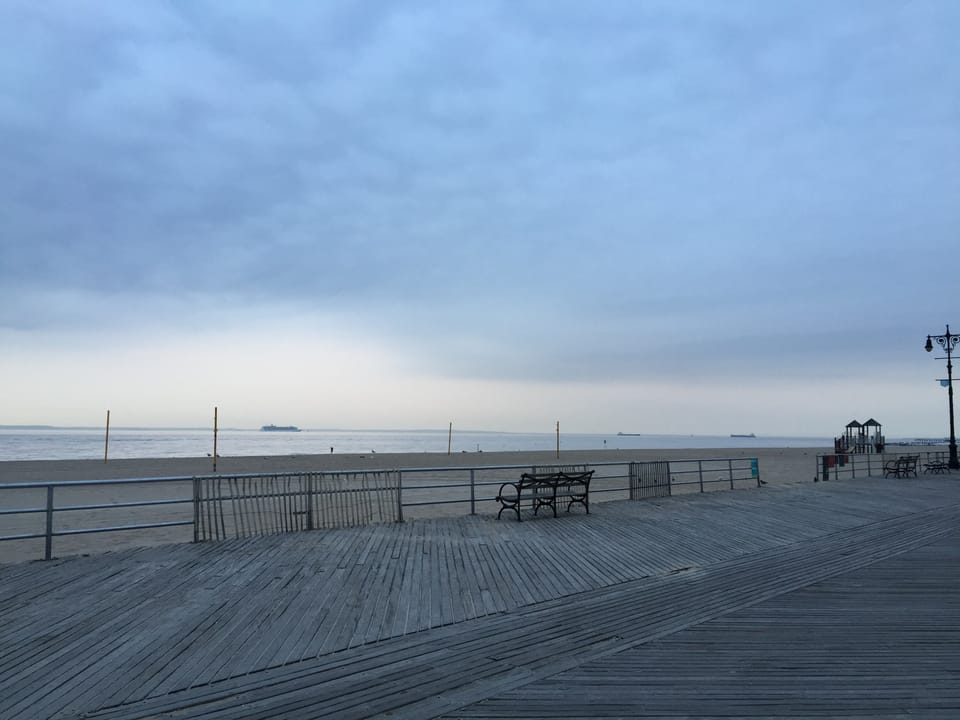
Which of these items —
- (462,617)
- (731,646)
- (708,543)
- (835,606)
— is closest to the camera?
(731,646)

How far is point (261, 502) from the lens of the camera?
13.5 metres

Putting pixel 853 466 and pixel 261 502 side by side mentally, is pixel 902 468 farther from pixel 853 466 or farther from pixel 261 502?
pixel 261 502

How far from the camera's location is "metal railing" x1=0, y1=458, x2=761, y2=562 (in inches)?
344

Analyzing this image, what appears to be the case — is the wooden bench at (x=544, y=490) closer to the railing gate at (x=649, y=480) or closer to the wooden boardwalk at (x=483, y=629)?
the wooden boardwalk at (x=483, y=629)

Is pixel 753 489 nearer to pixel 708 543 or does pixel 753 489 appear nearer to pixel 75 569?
pixel 708 543

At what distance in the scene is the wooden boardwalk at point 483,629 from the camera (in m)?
3.99

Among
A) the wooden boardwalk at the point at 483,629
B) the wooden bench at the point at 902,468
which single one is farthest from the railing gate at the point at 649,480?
the wooden bench at the point at 902,468

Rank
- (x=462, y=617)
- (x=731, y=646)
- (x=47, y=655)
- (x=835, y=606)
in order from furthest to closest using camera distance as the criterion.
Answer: (x=835, y=606), (x=462, y=617), (x=731, y=646), (x=47, y=655)

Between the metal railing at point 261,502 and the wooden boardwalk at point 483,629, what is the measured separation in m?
0.69

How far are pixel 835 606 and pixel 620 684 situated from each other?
10.7 ft

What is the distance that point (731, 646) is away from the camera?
5020mm

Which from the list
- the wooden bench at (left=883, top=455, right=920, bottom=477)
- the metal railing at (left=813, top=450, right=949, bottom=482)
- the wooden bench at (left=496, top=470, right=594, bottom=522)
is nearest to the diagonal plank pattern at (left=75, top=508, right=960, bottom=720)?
the wooden bench at (left=496, top=470, right=594, bottom=522)

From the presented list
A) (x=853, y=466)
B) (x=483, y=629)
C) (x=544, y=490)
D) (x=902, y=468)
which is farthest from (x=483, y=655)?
(x=902, y=468)

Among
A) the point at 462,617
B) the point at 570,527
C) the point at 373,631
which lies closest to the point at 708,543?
the point at 570,527
